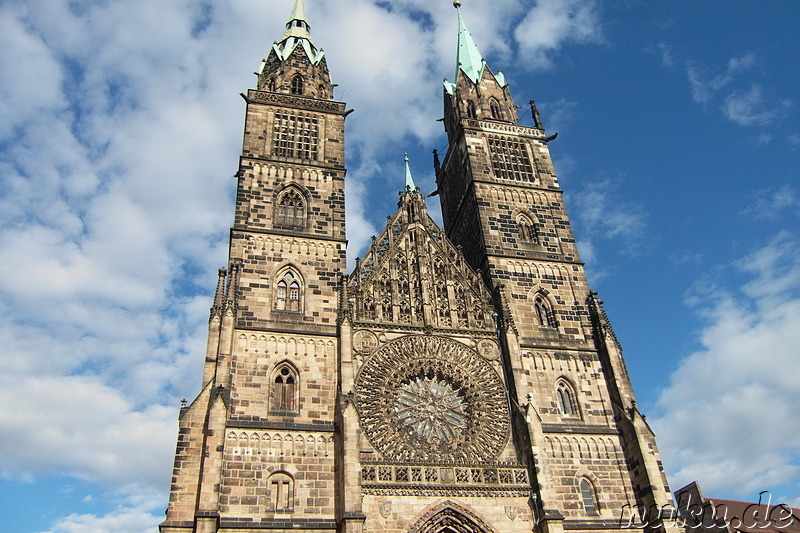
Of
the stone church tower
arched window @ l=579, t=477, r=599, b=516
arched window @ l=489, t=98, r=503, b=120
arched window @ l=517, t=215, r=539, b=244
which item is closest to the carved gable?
the stone church tower

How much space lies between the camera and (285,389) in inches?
785

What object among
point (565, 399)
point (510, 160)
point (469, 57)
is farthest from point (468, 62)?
point (565, 399)

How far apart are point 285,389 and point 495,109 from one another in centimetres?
1830

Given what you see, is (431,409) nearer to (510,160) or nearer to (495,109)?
(510,160)

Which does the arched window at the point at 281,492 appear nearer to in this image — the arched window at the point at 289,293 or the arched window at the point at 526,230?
the arched window at the point at 289,293

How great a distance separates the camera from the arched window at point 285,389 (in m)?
19.6

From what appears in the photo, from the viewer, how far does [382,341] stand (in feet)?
70.1

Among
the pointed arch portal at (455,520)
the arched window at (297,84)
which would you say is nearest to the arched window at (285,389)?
the pointed arch portal at (455,520)

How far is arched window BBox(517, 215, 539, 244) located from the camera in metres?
26.3

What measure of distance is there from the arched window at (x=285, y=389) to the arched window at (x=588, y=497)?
9277 millimetres

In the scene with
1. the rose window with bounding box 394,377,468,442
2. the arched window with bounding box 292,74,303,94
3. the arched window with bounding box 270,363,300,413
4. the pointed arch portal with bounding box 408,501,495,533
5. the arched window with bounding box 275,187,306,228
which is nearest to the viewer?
the pointed arch portal with bounding box 408,501,495,533

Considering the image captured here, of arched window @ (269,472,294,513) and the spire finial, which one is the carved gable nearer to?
arched window @ (269,472,294,513)

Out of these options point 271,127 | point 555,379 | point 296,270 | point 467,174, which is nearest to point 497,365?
point 555,379

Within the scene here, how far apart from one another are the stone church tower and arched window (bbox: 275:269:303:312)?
6 centimetres
